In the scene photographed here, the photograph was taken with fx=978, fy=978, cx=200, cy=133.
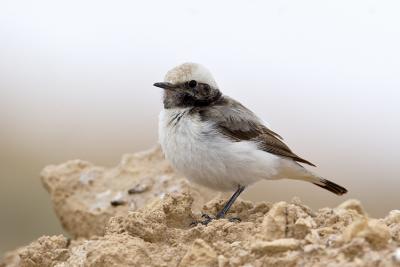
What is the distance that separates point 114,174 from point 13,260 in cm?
180

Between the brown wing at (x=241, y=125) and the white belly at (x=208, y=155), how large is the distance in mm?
131

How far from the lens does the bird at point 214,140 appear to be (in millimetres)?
8672

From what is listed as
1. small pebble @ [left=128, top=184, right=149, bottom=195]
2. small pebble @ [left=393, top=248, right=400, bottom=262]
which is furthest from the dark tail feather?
small pebble @ [left=393, top=248, right=400, bottom=262]

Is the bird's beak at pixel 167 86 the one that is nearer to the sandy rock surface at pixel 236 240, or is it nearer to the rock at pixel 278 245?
the sandy rock surface at pixel 236 240

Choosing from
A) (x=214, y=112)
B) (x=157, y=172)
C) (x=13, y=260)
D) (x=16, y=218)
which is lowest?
(x=16, y=218)

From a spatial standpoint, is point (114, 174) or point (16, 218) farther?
point (16, 218)

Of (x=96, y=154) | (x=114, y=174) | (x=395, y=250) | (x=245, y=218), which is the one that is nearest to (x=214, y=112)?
(x=245, y=218)

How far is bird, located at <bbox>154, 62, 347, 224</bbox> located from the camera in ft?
28.5

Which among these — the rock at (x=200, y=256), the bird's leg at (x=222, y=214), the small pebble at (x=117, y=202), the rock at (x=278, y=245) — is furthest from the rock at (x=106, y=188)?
the rock at (x=278, y=245)

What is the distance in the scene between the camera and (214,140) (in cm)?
874

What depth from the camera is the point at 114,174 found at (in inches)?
426

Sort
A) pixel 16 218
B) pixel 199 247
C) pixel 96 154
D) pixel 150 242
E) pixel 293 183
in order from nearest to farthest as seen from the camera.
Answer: pixel 199 247, pixel 150 242, pixel 16 218, pixel 293 183, pixel 96 154

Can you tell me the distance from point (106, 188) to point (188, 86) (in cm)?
205

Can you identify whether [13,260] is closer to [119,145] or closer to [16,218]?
[16,218]
